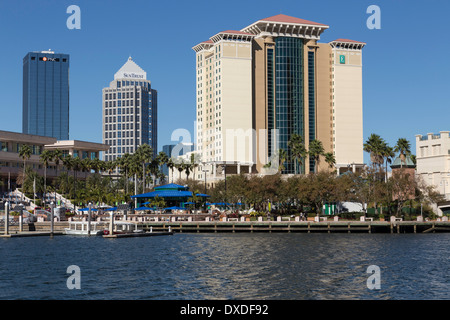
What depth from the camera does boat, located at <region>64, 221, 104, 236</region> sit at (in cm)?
11440

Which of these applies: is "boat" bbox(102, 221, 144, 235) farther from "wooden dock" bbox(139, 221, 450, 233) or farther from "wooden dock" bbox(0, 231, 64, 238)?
"wooden dock" bbox(0, 231, 64, 238)

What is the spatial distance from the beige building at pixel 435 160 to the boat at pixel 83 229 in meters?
77.0

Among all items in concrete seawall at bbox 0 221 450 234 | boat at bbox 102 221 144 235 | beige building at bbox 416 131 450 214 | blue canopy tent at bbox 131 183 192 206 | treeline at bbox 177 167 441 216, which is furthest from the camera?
beige building at bbox 416 131 450 214

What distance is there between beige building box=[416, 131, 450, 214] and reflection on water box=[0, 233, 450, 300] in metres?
51.6

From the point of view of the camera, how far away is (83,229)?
118062 mm

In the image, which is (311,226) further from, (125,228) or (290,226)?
(125,228)

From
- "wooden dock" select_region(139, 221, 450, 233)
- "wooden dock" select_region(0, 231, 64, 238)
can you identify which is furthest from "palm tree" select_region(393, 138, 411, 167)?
"wooden dock" select_region(0, 231, 64, 238)

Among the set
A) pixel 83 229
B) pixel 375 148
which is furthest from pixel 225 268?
pixel 375 148

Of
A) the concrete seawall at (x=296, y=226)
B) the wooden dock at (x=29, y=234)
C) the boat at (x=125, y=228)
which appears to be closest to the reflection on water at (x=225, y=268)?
the wooden dock at (x=29, y=234)

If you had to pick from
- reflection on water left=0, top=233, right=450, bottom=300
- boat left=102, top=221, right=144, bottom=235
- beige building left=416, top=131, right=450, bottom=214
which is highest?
beige building left=416, top=131, right=450, bottom=214
